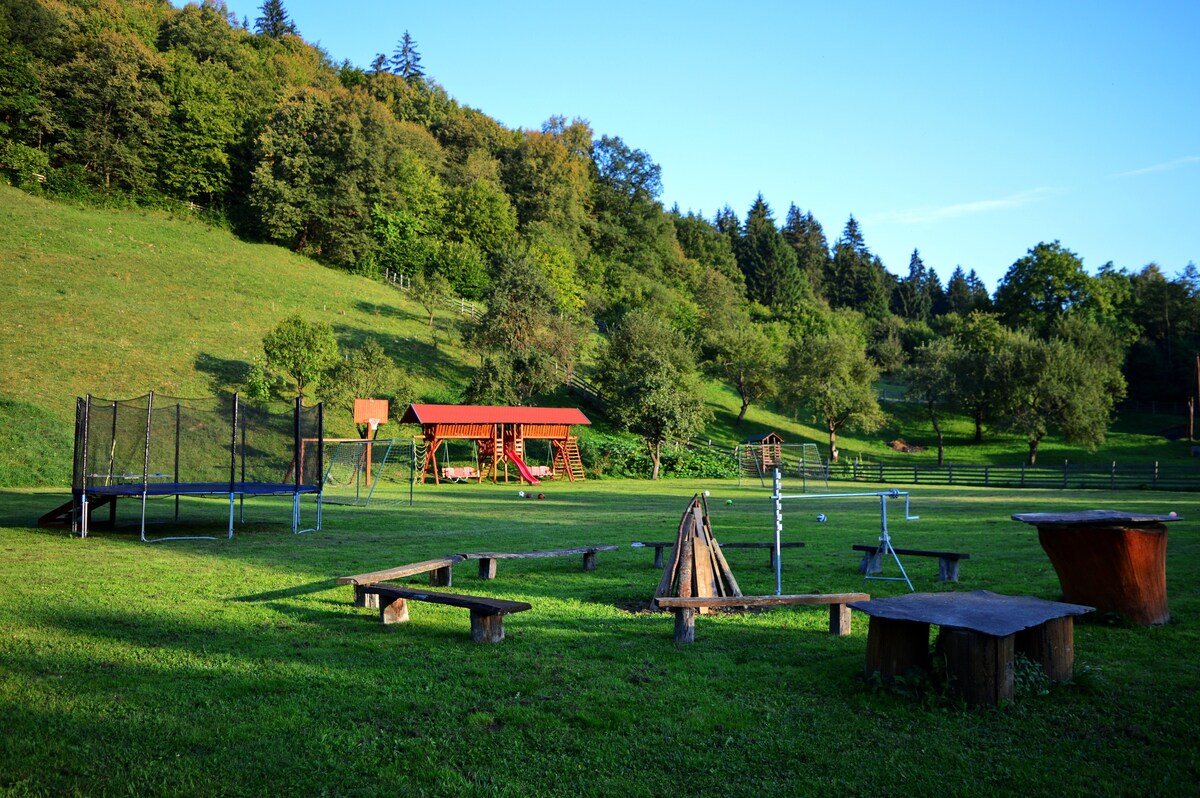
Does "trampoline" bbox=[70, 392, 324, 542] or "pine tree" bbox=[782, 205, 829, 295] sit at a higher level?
"pine tree" bbox=[782, 205, 829, 295]

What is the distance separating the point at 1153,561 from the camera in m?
7.55

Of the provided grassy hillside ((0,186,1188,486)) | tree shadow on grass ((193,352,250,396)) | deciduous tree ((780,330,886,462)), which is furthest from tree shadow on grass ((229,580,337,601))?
deciduous tree ((780,330,886,462))

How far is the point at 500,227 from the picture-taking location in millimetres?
78500

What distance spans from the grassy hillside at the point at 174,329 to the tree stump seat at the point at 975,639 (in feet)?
93.6

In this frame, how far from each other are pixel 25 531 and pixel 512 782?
15559 millimetres

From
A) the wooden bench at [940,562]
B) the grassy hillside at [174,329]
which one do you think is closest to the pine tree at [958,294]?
the grassy hillside at [174,329]

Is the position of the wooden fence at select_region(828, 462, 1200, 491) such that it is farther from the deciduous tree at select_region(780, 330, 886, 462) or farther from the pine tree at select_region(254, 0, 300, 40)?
the pine tree at select_region(254, 0, 300, 40)

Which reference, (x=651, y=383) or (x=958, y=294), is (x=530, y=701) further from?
(x=958, y=294)

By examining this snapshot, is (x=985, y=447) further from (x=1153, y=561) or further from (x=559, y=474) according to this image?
(x=1153, y=561)

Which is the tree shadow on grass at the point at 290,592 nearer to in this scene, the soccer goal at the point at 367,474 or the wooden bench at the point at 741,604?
the wooden bench at the point at 741,604

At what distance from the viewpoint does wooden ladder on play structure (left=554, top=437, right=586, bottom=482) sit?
1626 inches

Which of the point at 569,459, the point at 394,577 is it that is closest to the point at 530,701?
the point at 394,577

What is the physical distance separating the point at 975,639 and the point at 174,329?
4770 cm

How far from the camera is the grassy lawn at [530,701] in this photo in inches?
171
